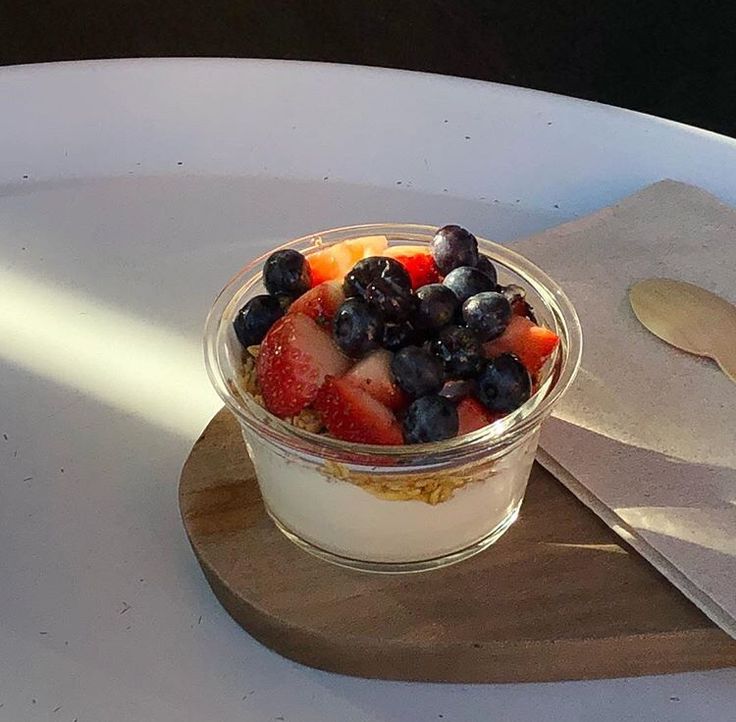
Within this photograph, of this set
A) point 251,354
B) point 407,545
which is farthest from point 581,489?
point 251,354

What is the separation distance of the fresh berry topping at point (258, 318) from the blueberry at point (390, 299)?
0.08 m

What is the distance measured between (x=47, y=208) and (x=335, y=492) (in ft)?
1.92

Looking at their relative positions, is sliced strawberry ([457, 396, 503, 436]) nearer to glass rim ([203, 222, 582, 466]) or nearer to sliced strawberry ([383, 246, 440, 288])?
glass rim ([203, 222, 582, 466])

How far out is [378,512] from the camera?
2.37 ft

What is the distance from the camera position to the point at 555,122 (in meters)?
1.19

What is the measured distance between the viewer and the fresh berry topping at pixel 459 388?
72 centimetres

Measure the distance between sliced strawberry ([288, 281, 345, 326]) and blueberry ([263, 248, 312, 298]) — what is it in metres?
0.02

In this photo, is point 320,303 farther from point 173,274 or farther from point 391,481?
point 173,274

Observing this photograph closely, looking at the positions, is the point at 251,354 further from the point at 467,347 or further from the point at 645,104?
the point at 645,104

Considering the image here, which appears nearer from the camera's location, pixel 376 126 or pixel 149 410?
pixel 149 410

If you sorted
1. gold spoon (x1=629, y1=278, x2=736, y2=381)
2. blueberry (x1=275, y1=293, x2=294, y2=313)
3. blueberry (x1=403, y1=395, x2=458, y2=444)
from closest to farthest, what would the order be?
1. blueberry (x1=403, y1=395, x2=458, y2=444)
2. blueberry (x1=275, y1=293, x2=294, y2=313)
3. gold spoon (x1=629, y1=278, x2=736, y2=381)

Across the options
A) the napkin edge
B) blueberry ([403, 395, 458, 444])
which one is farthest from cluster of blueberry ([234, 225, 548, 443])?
the napkin edge

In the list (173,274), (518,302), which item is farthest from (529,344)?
(173,274)

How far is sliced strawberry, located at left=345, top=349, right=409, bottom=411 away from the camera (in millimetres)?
724
